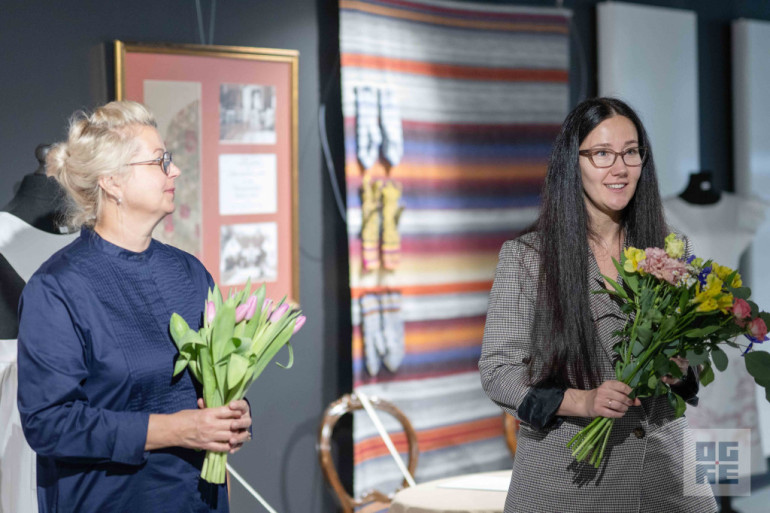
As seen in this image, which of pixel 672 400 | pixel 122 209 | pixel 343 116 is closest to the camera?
pixel 672 400

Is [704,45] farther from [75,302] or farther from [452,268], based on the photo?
[75,302]

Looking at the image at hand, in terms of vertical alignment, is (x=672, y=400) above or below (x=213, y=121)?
below

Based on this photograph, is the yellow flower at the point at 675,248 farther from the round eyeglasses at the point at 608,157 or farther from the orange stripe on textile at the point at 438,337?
the orange stripe on textile at the point at 438,337

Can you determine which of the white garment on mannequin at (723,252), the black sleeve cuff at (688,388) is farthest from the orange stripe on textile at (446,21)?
the black sleeve cuff at (688,388)

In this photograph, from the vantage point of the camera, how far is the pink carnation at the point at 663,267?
1639 mm

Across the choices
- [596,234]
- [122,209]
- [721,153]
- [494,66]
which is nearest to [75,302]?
[122,209]

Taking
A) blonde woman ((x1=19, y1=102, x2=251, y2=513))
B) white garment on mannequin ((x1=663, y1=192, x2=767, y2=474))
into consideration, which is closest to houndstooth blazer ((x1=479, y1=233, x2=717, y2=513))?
blonde woman ((x1=19, y1=102, x2=251, y2=513))

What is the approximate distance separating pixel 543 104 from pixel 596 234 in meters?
2.14

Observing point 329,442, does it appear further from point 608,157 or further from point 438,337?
point 608,157

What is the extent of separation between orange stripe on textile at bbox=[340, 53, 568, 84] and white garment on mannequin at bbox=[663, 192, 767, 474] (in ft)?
2.94

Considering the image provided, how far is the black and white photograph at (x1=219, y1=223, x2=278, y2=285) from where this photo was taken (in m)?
3.23

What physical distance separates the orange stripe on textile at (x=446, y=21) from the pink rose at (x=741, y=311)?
2.18 metres

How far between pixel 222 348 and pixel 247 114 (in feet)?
5.23

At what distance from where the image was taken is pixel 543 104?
3.93m
